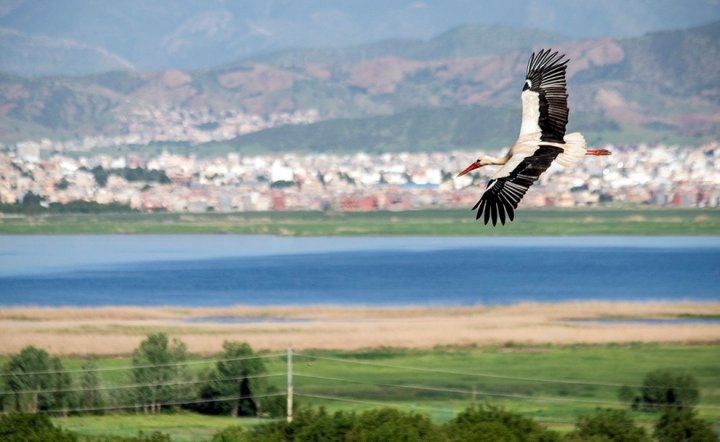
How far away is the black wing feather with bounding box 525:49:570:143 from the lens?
8.59m

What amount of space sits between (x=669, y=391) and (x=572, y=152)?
15.0m

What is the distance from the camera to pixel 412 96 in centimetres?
16200

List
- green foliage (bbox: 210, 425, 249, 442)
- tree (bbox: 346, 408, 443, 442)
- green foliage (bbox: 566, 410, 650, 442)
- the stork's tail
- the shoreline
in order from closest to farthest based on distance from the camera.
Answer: the stork's tail, tree (bbox: 346, 408, 443, 442), green foliage (bbox: 210, 425, 249, 442), green foliage (bbox: 566, 410, 650, 442), the shoreline

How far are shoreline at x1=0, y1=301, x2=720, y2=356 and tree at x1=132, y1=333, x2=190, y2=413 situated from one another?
291 centimetres

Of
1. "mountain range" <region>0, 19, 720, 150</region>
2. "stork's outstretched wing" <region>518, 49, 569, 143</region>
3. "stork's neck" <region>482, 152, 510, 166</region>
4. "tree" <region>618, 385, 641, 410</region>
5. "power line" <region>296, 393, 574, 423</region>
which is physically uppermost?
"mountain range" <region>0, 19, 720, 150</region>

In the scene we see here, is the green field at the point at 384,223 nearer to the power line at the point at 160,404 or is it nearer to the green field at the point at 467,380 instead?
the green field at the point at 467,380

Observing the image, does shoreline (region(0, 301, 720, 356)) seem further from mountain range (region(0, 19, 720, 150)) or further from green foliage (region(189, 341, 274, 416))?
mountain range (region(0, 19, 720, 150))

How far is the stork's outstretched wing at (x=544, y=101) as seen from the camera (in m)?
8.56

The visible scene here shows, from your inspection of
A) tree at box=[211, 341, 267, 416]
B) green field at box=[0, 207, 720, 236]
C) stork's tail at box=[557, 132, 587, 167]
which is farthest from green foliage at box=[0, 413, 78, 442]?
green field at box=[0, 207, 720, 236]

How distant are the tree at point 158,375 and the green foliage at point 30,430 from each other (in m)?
5.43

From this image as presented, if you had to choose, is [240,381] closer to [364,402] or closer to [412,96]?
[364,402]

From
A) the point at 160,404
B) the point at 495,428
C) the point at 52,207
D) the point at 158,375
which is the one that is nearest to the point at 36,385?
the point at 158,375

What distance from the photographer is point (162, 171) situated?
95.4 meters

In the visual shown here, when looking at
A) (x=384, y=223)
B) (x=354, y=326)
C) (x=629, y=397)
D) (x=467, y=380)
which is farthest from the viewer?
(x=384, y=223)
